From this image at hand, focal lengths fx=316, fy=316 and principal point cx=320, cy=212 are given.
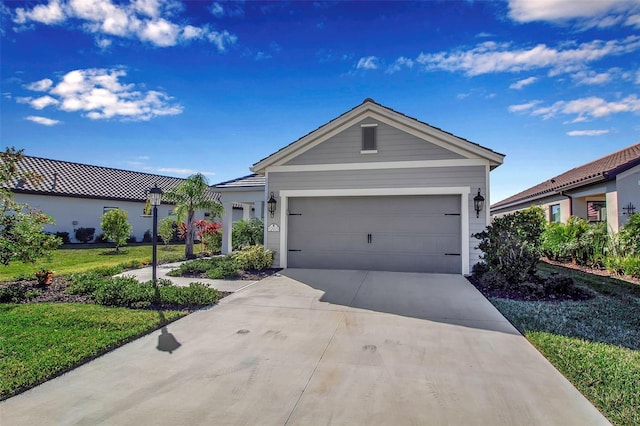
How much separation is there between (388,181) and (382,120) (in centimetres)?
180

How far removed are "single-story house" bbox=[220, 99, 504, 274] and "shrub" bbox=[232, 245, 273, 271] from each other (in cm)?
38

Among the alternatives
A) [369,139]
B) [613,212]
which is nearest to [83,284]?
[369,139]

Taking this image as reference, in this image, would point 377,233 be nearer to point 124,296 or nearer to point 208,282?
point 208,282

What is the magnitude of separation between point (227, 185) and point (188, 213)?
2.06 meters

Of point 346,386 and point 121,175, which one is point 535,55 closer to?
point 346,386

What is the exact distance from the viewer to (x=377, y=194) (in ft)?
30.1

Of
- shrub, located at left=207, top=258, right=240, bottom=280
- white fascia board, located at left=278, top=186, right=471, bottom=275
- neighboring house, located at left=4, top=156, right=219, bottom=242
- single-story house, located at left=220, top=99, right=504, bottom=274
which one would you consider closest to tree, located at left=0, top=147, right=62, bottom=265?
shrub, located at left=207, top=258, right=240, bottom=280

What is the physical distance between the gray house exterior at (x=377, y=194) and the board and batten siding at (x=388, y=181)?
0.09 ft

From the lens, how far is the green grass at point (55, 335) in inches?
129

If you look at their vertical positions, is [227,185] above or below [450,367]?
above

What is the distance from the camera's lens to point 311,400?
2.76 metres

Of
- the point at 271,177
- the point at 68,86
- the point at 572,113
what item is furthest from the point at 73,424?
the point at 572,113

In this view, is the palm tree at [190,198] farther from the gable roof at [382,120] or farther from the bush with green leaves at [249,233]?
the gable roof at [382,120]

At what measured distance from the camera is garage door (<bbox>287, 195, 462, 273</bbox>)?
8.84 meters
